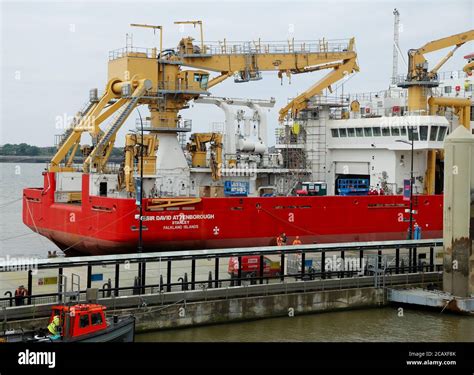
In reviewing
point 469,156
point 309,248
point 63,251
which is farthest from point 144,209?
point 469,156

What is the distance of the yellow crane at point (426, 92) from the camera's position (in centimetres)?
3928

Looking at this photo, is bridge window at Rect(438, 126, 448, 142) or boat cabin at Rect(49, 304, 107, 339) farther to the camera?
bridge window at Rect(438, 126, 448, 142)

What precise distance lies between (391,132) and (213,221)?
1242cm

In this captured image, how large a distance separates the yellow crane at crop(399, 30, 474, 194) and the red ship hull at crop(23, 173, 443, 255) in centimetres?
274

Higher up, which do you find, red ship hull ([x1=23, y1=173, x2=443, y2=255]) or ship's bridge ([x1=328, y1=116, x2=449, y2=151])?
ship's bridge ([x1=328, y1=116, x2=449, y2=151])

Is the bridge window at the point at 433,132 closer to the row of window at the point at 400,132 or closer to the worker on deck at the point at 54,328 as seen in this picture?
the row of window at the point at 400,132

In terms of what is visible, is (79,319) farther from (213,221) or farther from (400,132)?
(400,132)

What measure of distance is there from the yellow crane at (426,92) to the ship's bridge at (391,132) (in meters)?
1.16

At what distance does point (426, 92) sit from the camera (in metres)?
39.8

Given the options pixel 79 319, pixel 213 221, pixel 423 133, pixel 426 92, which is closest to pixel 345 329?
pixel 79 319

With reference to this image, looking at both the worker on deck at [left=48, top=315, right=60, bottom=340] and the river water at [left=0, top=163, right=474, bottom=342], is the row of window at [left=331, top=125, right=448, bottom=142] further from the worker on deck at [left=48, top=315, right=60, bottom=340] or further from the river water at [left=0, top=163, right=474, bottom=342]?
the worker on deck at [left=48, top=315, right=60, bottom=340]

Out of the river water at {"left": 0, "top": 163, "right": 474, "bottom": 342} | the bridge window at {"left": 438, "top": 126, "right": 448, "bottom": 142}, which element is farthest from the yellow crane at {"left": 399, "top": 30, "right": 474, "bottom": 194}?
the river water at {"left": 0, "top": 163, "right": 474, "bottom": 342}

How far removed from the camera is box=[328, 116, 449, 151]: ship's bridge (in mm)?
38125
